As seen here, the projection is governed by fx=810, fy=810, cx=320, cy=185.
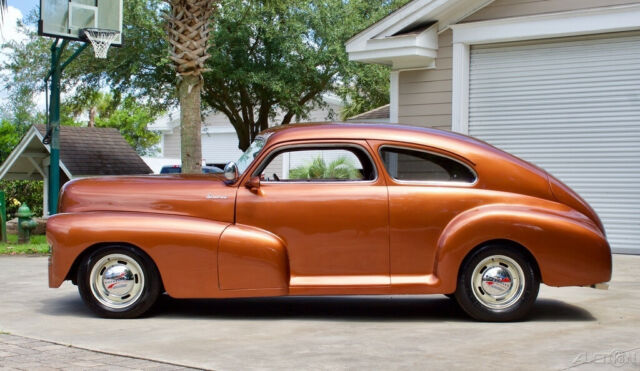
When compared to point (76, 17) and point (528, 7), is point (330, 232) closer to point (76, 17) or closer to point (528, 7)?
point (528, 7)

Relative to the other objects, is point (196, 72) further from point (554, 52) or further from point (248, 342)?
point (248, 342)

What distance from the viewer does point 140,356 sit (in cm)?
545

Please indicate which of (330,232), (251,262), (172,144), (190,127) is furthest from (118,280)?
(172,144)

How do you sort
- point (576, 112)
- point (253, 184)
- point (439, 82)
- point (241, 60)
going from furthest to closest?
point (241, 60), point (439, 82), point (576, 112), point (253, 184)

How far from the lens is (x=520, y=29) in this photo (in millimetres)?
12227

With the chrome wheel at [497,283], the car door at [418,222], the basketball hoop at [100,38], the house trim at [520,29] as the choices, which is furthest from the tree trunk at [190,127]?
the chrome wheel at [497,283]

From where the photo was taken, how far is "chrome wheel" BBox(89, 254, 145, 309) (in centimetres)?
691

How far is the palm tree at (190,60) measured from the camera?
13367 mm

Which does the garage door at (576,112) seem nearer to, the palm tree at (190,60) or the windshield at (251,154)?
the palm tree at (190,60)

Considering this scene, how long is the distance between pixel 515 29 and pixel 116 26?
853 cm

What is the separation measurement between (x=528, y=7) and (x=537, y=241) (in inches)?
256

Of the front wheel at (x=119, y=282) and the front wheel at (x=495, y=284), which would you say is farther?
the front wheel at (x=119, y=282)

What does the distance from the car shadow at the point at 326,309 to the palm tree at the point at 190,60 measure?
541cm

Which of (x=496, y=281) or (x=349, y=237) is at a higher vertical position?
(x=349, y=237)
